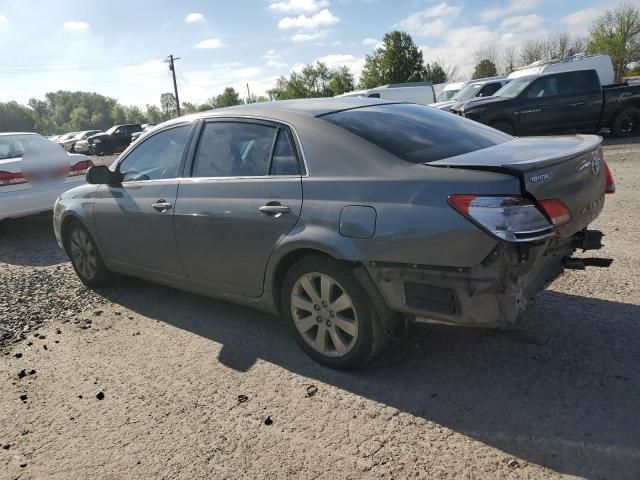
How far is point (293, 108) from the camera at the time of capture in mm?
3709

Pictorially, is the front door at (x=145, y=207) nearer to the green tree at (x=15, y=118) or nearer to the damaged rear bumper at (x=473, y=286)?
the damaged rear bumper at (x=473, y=286)

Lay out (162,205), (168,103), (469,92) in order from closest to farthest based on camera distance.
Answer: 1. (162,205)
2. (469,92)
3. (168,103)

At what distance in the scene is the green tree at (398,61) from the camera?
49969mm

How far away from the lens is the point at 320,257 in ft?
10.6

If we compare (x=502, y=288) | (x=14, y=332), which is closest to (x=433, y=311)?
(x=502, y=288)

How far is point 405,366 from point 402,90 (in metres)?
23.5

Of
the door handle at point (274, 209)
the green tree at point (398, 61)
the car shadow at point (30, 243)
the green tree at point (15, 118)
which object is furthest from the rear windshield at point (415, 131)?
the green tree at point (15, 118)

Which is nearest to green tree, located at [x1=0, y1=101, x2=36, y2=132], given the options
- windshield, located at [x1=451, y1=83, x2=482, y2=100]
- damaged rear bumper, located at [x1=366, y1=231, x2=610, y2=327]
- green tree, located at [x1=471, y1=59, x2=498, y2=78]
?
green tree, located at [x1=471, y1=59, x2=498, y2=78]

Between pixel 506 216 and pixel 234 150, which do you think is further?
pixel 234 150

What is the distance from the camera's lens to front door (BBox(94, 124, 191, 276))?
166 inches

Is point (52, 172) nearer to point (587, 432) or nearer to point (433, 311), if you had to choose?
point (433, 311)

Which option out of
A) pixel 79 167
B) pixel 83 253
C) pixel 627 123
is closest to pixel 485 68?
pixel 627 123

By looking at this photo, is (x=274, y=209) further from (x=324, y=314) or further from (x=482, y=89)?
(x=482, y=89)

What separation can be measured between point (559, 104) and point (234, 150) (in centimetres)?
1233
